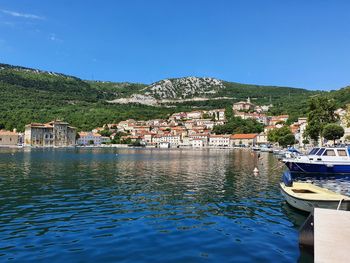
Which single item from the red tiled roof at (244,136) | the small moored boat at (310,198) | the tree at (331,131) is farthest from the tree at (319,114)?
the red tiled roof at (244,136)

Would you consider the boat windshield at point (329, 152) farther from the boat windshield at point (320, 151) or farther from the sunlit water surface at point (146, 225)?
the sunlit water surface at point (146, 225)

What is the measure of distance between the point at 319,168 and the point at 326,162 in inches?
38.3

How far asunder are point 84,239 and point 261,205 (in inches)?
424

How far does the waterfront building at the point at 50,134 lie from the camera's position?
182m

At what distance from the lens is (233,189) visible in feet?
84.9

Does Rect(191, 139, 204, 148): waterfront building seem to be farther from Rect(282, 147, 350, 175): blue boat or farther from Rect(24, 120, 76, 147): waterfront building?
Rect(282, 147, 350, 175): blue boat

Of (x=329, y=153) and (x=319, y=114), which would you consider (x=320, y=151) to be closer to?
(x=329, y=153)

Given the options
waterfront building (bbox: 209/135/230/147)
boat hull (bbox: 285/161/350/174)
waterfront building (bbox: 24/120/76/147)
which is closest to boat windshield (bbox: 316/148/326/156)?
boat hull (bbox: 285/161/350/174)

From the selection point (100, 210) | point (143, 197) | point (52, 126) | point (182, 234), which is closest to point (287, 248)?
point (182, 234)

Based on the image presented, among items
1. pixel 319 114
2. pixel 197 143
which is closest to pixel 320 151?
pixel 319 114

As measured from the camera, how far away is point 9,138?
17838 centimetres

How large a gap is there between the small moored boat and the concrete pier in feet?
11.3

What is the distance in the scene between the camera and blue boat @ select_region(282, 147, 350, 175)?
116ft

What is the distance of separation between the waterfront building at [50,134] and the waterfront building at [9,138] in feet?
15.3
